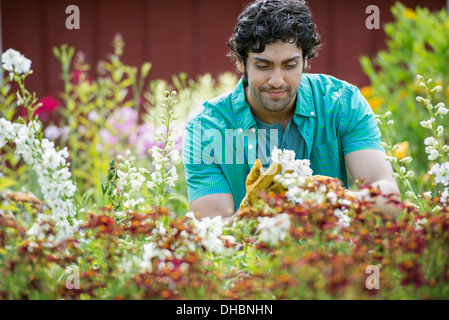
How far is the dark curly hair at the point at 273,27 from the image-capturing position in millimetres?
2102

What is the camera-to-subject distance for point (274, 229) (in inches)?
49.9

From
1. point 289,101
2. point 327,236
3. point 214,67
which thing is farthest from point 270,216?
point 214,67

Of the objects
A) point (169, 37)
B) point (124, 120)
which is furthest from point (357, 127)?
point (169, 37)

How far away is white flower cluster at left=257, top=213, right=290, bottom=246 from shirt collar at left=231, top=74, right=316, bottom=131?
1023 millimetres

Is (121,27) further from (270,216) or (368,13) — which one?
(270,216)

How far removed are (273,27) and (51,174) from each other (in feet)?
3.22

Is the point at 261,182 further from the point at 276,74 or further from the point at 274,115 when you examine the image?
the point at 274,115

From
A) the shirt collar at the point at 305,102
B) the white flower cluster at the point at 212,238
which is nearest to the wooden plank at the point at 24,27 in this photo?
the shirt collar at the point at 305,102

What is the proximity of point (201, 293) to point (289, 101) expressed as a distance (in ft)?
3.67

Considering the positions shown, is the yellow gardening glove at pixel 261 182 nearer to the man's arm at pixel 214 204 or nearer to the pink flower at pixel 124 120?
the man's arm at pixel 214 204

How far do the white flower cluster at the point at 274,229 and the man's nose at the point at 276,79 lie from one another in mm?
865

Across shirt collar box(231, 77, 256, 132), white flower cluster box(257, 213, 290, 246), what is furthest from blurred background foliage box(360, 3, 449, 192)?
white flower cluster box(257, 213, 290, 246)

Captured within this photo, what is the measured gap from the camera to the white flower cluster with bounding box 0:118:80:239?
1.52 m

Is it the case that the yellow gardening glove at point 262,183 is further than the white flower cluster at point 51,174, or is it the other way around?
the yellow gardening glove at point 262,183
